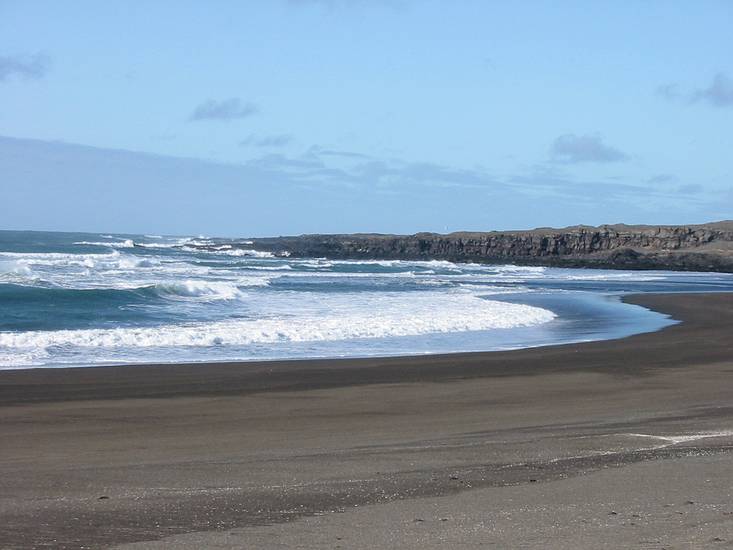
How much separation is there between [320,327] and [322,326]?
0.18m

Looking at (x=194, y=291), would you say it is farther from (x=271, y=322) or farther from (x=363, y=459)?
(x=363, y=459)

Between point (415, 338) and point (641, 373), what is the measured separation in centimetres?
674

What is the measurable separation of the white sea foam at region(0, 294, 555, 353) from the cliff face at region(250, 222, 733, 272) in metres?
52.2

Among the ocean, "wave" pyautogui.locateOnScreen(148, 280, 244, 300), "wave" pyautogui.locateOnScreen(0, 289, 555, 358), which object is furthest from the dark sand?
"wave" pyautogui.locateOnScreen(148, 280, 244, 300)

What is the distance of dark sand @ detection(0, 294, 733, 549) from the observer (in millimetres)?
5340

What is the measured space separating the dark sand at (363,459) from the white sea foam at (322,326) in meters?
4.05

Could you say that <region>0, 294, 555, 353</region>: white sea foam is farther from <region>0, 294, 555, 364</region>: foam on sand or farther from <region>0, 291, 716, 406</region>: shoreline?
<region>0, 291, 716, 406</region>: shoreline

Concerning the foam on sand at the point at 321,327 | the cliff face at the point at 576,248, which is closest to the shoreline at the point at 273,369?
the foam on sand at the point at 321,327

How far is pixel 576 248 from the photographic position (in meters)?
89.1

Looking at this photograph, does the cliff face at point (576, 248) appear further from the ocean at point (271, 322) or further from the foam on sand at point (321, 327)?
the foam on sand at point (321, 327)

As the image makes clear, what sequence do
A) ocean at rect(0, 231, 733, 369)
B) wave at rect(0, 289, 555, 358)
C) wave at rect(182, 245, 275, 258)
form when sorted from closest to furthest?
1. ocean at rect(0, 231, 733, 369)
2. wave at rect(0, 289, 555, 358)
3. wave at rect(182, 245, 275, 258)

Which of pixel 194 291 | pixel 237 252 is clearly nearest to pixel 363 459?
pixel 194 291

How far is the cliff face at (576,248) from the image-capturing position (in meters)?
78.9

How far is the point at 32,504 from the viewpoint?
→ 5977mm
